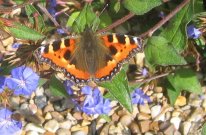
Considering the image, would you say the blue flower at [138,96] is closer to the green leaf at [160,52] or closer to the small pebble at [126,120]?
the small pebble at [126,120]

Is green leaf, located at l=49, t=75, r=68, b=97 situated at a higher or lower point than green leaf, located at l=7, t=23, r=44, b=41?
lower

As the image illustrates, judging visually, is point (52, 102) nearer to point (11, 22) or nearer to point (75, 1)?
point (75, 1)

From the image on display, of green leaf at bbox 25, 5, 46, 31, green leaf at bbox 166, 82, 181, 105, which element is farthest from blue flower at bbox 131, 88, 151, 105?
green leaf at bbox 25, 5, 46, 31

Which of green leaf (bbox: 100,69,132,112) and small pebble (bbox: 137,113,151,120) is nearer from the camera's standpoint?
green leaf (bbox: 100,69,132,112)

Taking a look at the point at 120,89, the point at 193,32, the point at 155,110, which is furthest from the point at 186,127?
the point at 120,89

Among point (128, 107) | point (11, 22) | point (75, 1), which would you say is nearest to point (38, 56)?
point (11, 22)

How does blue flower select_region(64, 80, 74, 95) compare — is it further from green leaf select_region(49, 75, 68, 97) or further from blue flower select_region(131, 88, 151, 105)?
blue flower select_region(131, 88, 151, 105)

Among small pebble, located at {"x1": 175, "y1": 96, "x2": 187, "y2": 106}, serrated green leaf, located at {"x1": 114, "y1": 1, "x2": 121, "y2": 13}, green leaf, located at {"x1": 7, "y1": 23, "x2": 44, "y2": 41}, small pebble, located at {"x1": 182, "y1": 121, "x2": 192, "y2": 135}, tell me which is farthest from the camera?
small pebble, located at {"x1": 175, "y1": 96, "x2": 187, "y2": 106}
